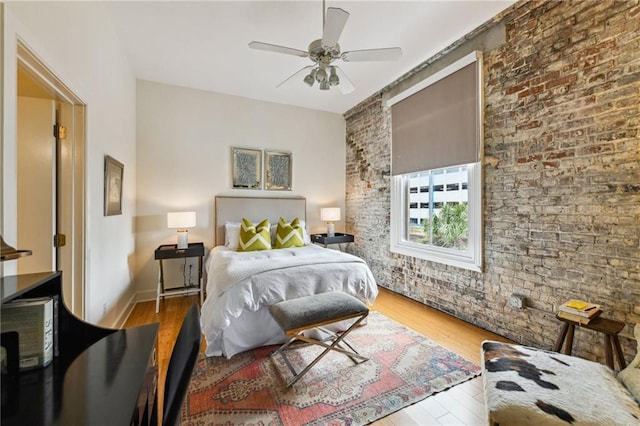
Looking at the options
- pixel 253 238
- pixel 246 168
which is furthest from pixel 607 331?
pixel 246 168

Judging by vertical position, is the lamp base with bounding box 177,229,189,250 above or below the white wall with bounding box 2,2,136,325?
below


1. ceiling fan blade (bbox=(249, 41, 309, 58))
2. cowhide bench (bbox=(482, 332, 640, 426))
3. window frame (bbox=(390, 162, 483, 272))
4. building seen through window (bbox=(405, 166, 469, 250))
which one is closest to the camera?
cowhide bench (bbox=(482, 332, 640, 426))

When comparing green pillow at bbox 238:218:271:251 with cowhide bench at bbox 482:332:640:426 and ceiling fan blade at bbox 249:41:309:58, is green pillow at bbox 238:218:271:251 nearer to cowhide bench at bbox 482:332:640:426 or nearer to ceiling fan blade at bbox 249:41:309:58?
ceiling fan blade at bbox 249:41:309:58

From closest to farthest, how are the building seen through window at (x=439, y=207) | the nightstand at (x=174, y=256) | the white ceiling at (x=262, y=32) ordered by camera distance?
the white ceiling at (x=262, y=32) < the building seen through window at (x=439, y=207) < the nightstand at (x=174, y=256)

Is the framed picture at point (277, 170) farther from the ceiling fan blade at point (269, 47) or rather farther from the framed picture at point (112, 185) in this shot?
the ceiling fan blade at point (269, 47)

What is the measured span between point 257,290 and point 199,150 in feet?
8.72

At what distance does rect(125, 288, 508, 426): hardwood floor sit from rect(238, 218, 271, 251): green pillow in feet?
3.28

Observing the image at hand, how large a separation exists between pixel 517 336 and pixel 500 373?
1.38m

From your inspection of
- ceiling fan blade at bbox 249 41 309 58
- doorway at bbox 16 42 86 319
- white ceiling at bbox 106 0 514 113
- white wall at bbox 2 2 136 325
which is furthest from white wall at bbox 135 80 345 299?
ceiling fan blade at bbox 249 41 309 58

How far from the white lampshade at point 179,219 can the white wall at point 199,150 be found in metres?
0.43

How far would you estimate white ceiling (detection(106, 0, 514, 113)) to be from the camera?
7.65 ft

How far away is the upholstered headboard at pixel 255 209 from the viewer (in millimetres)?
4055

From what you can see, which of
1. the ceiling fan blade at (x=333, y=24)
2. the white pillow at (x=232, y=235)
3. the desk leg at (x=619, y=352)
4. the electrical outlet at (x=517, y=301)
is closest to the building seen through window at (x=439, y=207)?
the electrical outlet at (x=517, y=301)

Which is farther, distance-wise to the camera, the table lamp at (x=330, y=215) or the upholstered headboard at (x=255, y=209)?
the table lamp at (x=330, y=215)
